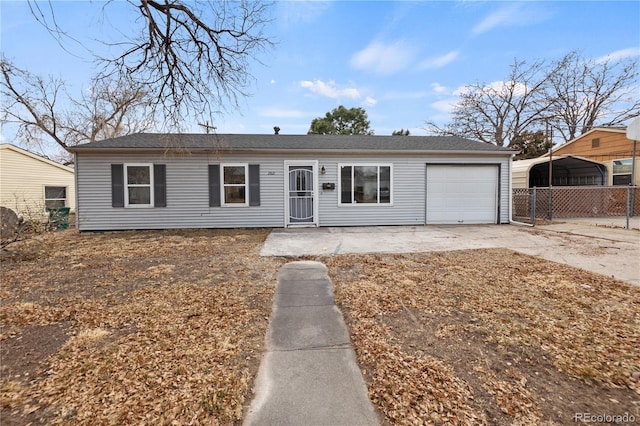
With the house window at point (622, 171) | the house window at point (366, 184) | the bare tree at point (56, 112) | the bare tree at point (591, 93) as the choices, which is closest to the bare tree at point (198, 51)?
the house window at point (366, 184)

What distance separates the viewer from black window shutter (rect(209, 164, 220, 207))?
367 inches

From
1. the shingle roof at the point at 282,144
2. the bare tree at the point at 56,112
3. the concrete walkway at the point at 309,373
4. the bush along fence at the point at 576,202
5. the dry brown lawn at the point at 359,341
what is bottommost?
the concrete walkway at the point at 309,373

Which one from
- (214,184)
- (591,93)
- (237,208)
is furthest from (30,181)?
(591,93)

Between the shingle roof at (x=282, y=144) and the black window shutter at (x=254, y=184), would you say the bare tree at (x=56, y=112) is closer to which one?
the shingle roof at (x=282, y=144)

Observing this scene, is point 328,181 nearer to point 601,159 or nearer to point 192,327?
point 192,327

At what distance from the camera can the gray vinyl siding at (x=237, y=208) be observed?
29.6 ft

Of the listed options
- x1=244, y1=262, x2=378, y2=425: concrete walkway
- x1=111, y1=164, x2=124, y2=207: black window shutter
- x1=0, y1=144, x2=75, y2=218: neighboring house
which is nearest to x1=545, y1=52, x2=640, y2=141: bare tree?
x1=244, y1=262, x2=378, y2=425: concrete walkway

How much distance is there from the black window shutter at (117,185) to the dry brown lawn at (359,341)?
15.1 ft

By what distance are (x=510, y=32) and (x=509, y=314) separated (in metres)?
10.6

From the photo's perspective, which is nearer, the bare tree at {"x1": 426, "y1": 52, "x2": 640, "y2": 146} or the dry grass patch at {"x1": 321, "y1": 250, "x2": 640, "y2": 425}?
the dry grass patch at {"x1": 321, "y1": 250, "x2": 640, "y2": 425}

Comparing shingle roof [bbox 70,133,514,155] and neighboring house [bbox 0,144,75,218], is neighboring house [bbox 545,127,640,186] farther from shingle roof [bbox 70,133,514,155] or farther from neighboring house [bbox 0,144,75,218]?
neighboring house [bbox 0,144,75,218]

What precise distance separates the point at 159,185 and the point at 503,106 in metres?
24.4

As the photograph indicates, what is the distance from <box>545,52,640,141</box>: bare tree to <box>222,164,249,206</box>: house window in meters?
22.3

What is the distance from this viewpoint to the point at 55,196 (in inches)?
563
